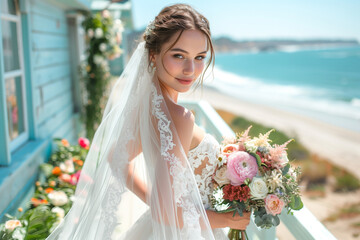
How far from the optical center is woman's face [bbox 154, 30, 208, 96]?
1.46 meters

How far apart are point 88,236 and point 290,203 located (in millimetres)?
881

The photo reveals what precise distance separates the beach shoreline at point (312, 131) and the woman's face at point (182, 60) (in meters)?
8.17

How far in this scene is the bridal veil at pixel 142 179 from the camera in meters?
1.34

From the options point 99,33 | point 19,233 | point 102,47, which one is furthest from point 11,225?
point 99,33

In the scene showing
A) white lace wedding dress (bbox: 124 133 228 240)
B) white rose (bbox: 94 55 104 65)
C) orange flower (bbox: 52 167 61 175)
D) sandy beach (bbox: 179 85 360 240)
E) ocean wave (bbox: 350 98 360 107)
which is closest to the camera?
white lace wedding dress (bbox: 124 133 228 240)

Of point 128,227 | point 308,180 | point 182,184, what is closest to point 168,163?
point 182,184

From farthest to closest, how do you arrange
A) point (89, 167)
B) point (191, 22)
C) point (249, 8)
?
1. point (249, 8)
2. point (89, 167)
3. point (191, 22)

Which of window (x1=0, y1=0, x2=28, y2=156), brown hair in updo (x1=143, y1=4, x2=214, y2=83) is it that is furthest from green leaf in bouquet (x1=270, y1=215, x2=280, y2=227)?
window (x1=0, y1=0, x2=28, y2=156)

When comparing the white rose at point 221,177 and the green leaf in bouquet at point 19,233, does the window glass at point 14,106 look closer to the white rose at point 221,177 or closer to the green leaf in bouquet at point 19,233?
the green leaf in bouquet at point 19,233

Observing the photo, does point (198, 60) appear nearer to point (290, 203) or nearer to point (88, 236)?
point (290, 203)

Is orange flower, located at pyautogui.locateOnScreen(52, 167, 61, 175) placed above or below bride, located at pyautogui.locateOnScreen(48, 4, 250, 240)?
below

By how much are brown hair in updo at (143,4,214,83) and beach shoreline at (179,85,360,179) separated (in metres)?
8.15

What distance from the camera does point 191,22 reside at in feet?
4.79

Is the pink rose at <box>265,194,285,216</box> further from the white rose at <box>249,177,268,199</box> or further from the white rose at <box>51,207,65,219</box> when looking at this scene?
the white rose at <box>51,207,65,219</box>
